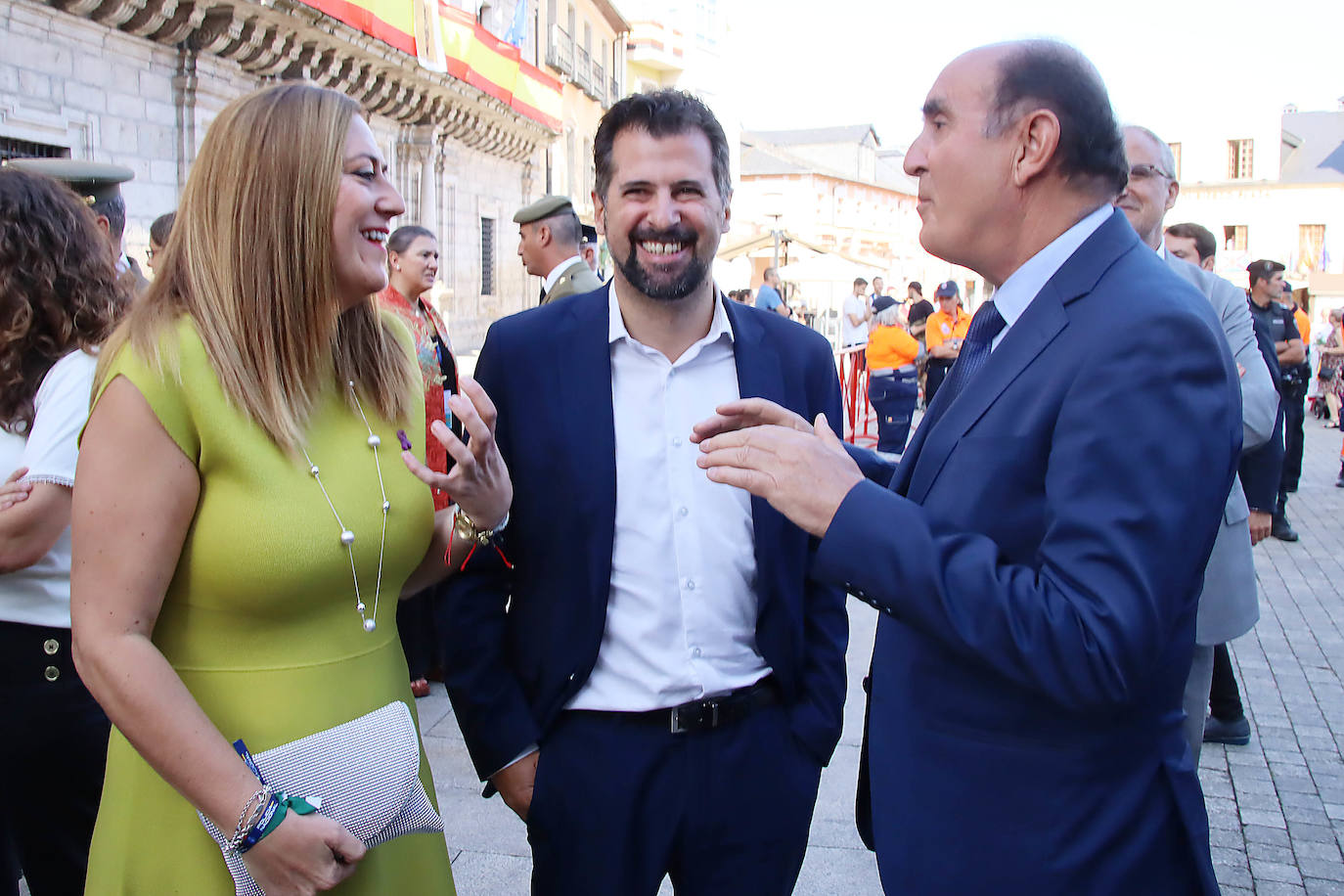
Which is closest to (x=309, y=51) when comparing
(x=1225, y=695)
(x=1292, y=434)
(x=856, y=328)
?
(x=856, y=328)

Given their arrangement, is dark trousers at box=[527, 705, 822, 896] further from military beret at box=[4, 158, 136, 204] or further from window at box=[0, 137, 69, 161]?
window at box=[0, 137, 69, 161]

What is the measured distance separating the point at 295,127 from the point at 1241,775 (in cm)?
432

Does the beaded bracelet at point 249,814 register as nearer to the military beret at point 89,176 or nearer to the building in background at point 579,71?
the military beret at point 89,176

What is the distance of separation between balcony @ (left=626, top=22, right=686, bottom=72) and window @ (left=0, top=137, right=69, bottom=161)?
32423 millimetres

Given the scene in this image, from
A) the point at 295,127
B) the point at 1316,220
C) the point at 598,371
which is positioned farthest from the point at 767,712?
the point at 1316,220

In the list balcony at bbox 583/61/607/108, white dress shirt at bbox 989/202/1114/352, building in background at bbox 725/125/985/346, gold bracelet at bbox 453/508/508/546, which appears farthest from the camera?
building in background at bbox 725/125/985/346

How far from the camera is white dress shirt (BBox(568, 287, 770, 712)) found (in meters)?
2.12

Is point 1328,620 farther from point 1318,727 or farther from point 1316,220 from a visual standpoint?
point 1316,220

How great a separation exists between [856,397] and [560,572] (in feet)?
43.1

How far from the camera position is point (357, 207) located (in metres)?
1.82

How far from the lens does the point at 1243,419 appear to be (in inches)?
124

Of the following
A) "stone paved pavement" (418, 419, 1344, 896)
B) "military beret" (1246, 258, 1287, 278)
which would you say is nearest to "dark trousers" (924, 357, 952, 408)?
"military beret" (1246, 258, 1287, 278)

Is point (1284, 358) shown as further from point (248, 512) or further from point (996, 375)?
point (248, 512)

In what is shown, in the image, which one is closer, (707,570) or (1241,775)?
(707,570)
